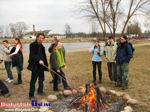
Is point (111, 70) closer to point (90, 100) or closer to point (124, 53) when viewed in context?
point (124, 53)

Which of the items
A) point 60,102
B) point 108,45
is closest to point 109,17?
point 108,45

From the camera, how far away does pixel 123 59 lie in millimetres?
4781

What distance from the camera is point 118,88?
5.15m

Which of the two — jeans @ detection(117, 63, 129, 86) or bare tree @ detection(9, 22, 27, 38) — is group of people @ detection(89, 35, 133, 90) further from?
bare tree @ detection(9, 22, 27, 38)

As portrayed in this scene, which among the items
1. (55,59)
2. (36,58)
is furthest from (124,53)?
(36,58)

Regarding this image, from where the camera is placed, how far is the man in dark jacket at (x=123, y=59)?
4703 millimetres

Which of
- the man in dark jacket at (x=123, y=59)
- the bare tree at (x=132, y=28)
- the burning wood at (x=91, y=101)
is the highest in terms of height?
the bare tree at (x=132, y=28)

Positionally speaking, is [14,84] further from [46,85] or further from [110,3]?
[110,3]

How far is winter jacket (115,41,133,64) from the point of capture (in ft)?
15.3

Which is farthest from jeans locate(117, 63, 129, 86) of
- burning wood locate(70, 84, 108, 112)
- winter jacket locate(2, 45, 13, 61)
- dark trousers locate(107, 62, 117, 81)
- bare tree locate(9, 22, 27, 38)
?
bare tree locate(9, 22, 27, 38)

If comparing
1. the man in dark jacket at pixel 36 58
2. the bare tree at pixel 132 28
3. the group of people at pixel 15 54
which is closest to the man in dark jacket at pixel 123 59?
the man in dark jacket at pixel 36 58

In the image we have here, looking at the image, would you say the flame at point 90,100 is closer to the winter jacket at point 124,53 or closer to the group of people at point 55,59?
the group of people at point 55,59

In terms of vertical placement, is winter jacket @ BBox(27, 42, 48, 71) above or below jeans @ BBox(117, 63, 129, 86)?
above

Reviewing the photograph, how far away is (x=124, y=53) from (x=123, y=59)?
0.69ft
